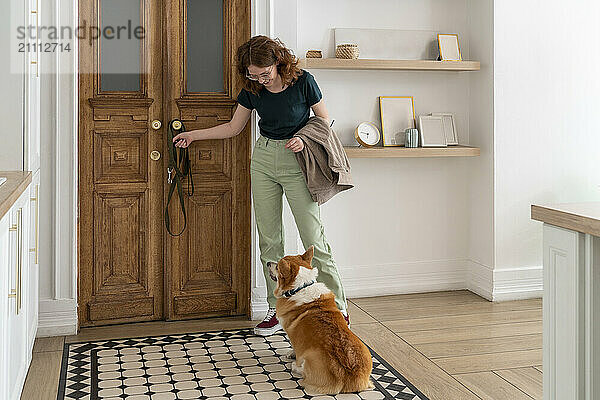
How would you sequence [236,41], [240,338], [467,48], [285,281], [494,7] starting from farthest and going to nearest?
[467,48], [494,7], [236,41], [240,338], [285,281]

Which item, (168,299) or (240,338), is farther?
(168,299)

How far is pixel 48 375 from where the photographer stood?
10.1ft

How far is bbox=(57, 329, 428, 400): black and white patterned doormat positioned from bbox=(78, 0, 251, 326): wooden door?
351 millimetres

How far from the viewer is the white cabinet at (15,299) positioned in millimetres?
2215

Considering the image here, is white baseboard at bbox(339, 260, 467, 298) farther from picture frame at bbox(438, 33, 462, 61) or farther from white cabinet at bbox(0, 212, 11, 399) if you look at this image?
white cabinet at bbox(0, 212, 11, 399)

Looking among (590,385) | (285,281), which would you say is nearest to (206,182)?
(285,281)

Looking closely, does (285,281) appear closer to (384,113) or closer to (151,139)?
(151,139)

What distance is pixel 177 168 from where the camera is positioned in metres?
3.83

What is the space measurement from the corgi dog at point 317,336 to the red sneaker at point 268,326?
1.73 feet

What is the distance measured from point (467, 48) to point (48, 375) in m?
3.20

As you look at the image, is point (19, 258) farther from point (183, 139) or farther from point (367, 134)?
point (367, 134)

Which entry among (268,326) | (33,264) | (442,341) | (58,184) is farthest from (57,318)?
(442,341)

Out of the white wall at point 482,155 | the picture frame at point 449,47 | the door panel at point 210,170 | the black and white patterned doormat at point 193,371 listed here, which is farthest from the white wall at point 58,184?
the white wall at point 482,155

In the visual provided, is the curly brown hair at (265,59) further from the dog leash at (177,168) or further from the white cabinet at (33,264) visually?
the white cabinet at (33,264)
